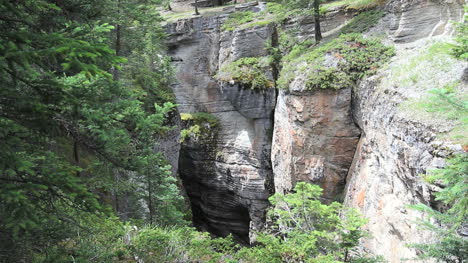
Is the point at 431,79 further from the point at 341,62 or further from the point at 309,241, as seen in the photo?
the point at 309,241

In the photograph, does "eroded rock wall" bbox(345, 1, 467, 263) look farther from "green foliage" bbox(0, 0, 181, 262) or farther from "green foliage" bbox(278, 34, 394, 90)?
"green foliage" bbox(0, 0, 181, 262)

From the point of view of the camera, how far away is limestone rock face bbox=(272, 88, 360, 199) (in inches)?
516

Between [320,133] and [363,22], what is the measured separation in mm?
6201

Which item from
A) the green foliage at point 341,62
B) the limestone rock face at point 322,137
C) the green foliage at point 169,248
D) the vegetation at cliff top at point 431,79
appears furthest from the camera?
the limestone rock face at point 322,137

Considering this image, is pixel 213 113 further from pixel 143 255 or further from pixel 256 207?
pixel 143 255

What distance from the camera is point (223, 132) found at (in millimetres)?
21875

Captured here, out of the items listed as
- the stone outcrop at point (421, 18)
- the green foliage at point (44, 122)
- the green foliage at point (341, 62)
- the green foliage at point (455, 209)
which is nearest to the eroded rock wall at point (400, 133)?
the stone outcrop at point (421, 18)

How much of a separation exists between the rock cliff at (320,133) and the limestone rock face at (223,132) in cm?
8

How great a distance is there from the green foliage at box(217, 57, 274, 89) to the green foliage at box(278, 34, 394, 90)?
429cm

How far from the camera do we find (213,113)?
75.2 feet

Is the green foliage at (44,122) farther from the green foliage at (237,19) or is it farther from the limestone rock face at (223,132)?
the green foliage at (237,19)

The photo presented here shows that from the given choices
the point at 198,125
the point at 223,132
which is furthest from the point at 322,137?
the point at 198,125

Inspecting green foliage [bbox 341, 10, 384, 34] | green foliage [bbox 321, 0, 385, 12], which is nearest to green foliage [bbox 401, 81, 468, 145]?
green foliage [bbox 341, 10, 384, 34]

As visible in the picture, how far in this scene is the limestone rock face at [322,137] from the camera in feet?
43.0
